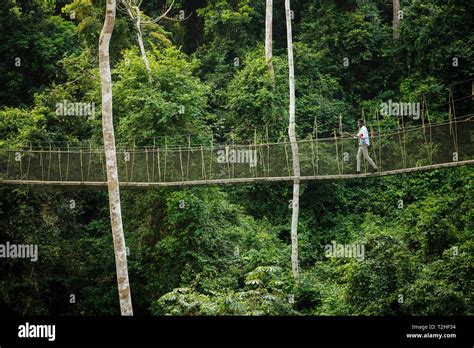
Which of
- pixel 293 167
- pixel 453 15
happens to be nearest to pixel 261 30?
pixel 453 15

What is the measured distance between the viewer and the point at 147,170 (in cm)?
1534

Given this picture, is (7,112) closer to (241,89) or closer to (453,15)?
(241,89)

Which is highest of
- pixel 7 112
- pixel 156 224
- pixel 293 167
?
pixel 7 112

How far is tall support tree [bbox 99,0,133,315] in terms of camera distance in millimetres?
12367

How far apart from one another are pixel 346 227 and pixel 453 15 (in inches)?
225
